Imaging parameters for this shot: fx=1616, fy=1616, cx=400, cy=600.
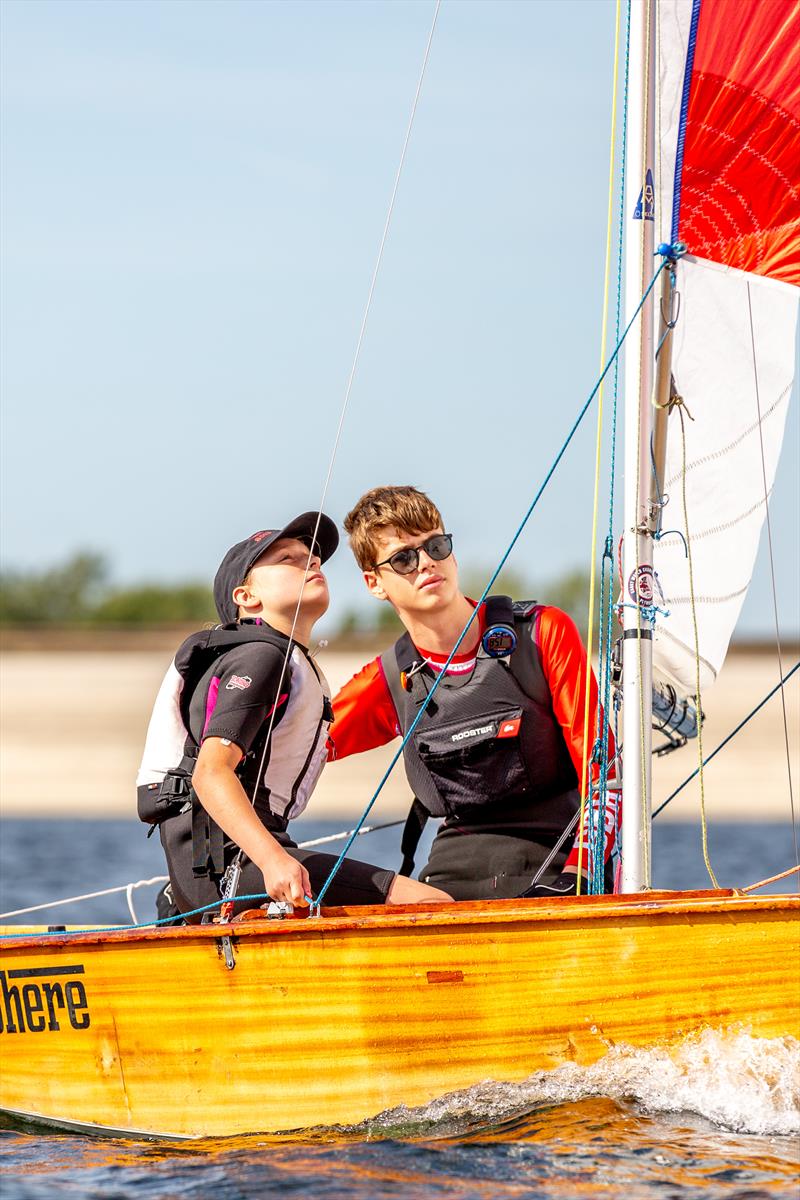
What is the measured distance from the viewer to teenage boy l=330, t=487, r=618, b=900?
5047 mm

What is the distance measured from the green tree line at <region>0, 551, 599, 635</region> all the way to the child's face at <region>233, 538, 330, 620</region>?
30883 mm

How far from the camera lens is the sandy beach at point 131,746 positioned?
27547 millimetres

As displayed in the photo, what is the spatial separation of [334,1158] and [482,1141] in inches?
15.4

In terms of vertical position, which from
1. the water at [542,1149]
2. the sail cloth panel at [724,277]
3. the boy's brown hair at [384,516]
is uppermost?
the sail cloth panel at [724,277]

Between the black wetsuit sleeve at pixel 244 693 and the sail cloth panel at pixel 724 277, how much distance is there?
4.15ft

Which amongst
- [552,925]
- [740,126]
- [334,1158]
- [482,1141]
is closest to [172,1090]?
[334,1158]

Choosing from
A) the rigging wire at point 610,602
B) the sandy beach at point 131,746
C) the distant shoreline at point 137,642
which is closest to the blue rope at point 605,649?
the rigging wire at point 610,602

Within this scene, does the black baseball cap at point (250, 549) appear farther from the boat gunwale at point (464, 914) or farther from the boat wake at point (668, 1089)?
the boat wake at point (668, 1089)

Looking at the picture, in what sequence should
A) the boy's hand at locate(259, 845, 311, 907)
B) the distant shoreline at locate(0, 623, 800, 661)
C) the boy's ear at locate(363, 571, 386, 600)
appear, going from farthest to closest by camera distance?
the distant shoreline at locate(0, 623, 800, 661), the boy's ear at locate(363, 571, 386, 600), the boy's hand at locate(259, 845, 311, 907)

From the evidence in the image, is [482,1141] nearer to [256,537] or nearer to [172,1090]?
[172,1090]

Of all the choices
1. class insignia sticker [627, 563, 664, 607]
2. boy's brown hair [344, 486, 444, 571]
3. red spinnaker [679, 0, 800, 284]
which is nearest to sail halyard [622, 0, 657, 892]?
class insignia sticker [627, 563, 664, 607]

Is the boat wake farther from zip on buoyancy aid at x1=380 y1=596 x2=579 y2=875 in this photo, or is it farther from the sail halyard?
the sail halyard

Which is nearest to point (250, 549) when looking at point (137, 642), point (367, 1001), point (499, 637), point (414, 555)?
point (414, 555)

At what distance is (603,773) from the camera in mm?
4887
